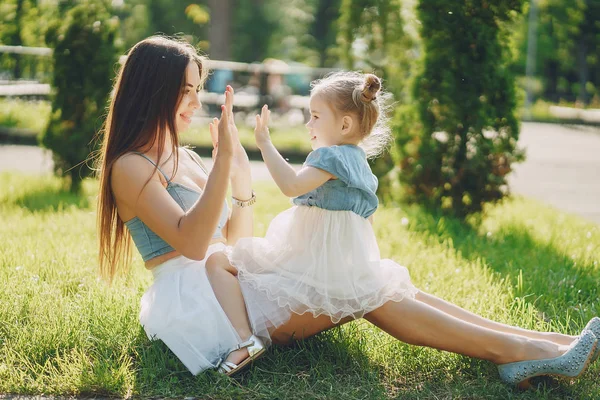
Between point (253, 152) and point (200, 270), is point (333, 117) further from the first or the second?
point (253, 152)

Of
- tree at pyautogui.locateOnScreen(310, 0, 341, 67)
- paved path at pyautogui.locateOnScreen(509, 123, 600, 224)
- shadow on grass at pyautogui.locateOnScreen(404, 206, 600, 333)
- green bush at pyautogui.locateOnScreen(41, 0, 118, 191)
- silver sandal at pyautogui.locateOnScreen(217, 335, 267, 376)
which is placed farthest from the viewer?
tree at pyautogui.locateOnScreen(310, 0, 341, 67)

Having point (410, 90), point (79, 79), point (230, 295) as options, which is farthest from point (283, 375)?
point (79, 79)

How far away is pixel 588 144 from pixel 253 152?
30.8 feet

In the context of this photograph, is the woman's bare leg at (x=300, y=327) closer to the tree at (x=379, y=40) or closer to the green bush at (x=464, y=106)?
the green bush at (x=464, y=106)

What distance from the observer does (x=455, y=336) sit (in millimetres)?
2955

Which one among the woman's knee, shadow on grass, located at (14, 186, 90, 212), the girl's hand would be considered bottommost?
shadow on grass, located at (14, 186, 90, 212)

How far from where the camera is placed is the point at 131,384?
2922 millimetres

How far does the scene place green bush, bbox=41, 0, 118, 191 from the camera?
7.62 m

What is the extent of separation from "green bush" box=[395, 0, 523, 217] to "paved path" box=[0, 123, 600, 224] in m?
0.36

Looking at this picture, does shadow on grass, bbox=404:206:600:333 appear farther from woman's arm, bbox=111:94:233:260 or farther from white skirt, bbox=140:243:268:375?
woman's arm, bbox=111:94:233:260

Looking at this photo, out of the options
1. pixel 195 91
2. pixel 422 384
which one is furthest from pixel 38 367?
pixel 422 384

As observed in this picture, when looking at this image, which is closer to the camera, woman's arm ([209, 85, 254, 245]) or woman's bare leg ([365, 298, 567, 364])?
woman's bare leg ([365, 298, 567, 364])

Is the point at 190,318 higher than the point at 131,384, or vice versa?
the point at 190,318

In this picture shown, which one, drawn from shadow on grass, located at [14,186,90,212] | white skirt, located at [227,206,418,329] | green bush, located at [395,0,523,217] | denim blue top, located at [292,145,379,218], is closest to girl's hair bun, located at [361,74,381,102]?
denim blue top, located at [292,145,379,218]
